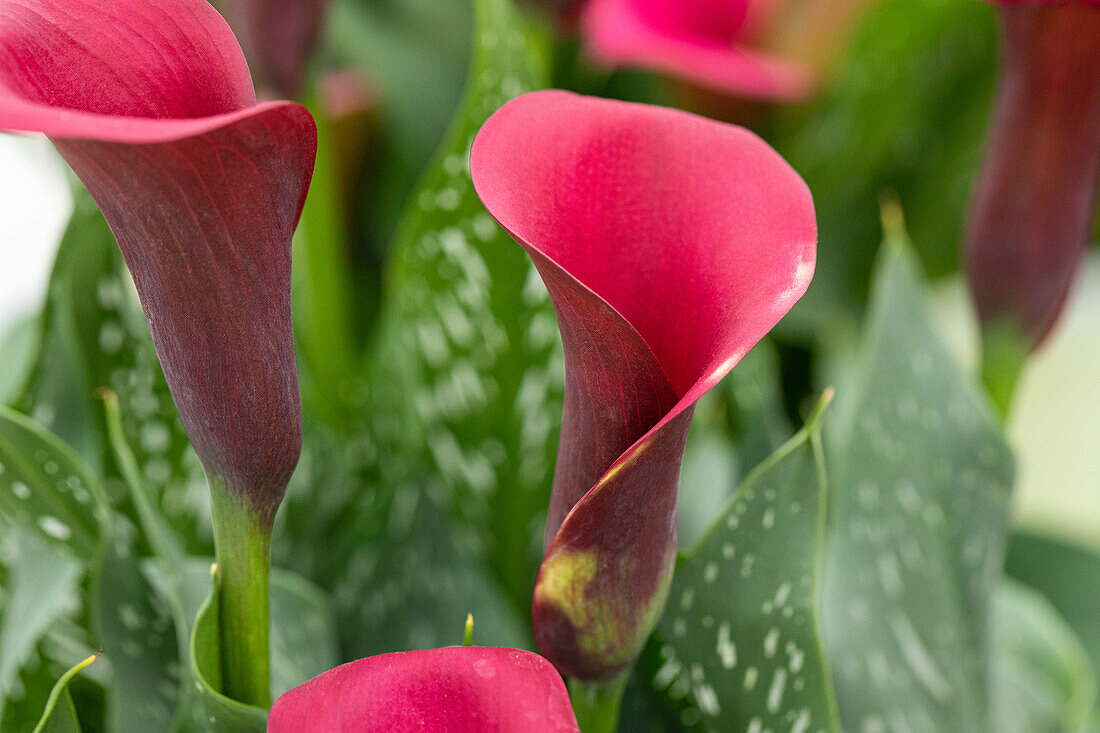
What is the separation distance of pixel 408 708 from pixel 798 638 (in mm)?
108

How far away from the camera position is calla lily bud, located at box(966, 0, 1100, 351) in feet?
0.87

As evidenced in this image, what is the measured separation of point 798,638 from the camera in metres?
0.23

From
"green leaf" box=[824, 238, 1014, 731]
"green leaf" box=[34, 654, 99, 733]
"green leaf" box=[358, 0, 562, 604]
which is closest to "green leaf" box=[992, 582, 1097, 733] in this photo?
"green leaf" box=[824, 238, 1014, 731]

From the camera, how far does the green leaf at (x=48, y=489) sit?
0.23 meters

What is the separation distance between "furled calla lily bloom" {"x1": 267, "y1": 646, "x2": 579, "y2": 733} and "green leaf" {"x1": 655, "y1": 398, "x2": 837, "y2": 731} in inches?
3.4

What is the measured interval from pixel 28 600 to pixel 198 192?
6.5 inches

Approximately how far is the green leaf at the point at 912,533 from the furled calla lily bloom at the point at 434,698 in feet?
0.55

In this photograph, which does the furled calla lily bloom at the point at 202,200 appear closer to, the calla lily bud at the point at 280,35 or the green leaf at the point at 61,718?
the green leaf at the point at 61,718

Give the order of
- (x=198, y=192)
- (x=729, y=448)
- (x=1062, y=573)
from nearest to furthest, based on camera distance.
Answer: (x=198, y=192), (x=729, y=448), (x=1062, y=573)

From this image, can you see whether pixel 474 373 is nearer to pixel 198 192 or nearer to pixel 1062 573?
pixel 198 192

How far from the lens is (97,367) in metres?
0.29

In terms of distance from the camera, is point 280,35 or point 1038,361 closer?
point 280,35

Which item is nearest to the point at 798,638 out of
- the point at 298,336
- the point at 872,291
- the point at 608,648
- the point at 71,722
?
the point at 608,648

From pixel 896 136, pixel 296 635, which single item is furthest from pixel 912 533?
pixel 896 136
